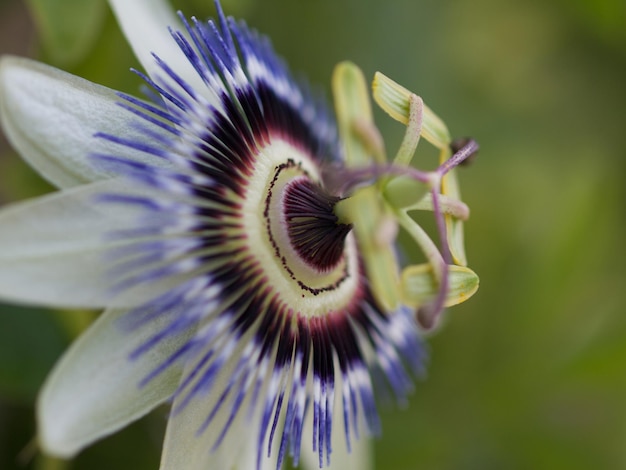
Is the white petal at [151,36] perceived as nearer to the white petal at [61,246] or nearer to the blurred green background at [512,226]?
the white petal at [61,246]

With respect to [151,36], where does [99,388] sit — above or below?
below

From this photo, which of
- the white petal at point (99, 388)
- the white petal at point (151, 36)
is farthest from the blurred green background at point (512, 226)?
the white petal at point (99, 388)

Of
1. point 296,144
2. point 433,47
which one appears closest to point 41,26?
point 296,144

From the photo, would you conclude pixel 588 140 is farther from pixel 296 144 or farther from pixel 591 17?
pixel 296 144

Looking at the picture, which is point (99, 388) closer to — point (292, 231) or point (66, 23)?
point (292, 231)

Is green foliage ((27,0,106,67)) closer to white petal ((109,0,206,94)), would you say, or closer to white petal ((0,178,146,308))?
white petal ((109,0,206,94))

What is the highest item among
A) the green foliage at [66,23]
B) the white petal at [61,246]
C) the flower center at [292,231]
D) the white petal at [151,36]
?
the white petal at [151,36]

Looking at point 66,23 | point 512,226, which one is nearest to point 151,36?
point 66,23

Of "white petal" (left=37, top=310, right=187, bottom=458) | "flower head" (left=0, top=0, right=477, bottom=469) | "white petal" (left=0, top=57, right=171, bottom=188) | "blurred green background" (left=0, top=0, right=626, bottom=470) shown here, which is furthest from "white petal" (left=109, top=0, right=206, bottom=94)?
"blurred green background" (left=0, top=0, right=626, bottom=470)
